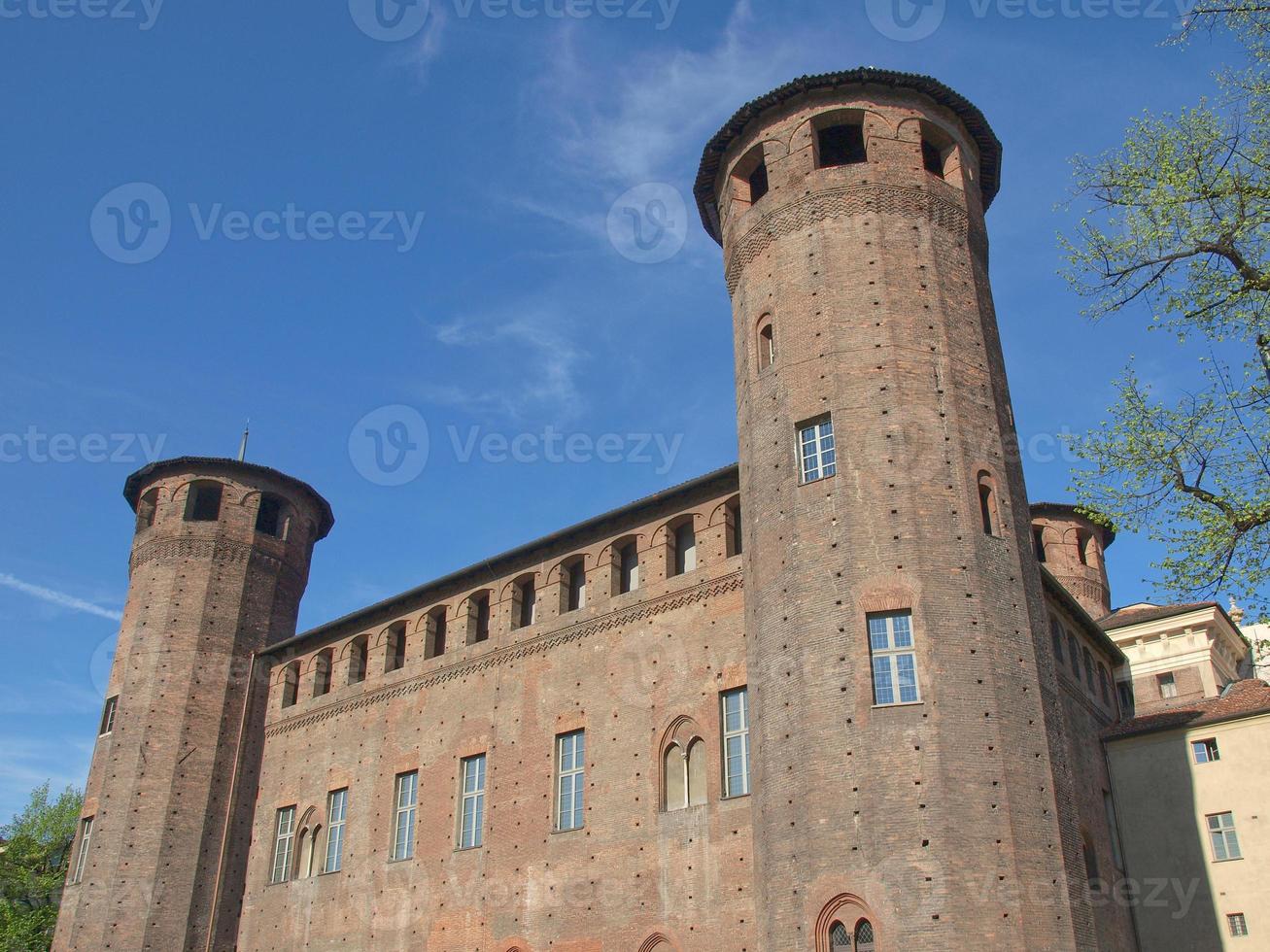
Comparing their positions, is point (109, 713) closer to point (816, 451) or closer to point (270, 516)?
point (270, 516)

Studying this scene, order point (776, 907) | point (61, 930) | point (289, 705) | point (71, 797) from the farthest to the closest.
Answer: point (71, 797) → point (289, 705) → point (61, 930) → point (776, 907)

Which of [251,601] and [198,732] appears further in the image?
[251,601]

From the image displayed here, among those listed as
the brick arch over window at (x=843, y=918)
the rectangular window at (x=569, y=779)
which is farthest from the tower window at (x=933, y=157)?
the brick arch over window at (x=843, y=918)

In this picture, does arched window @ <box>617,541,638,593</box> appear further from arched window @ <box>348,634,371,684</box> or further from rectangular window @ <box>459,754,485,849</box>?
arched window @ <box>348,634,371,684</box>

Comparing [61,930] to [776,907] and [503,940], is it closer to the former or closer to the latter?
[503,940]

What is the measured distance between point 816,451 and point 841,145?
6413mm

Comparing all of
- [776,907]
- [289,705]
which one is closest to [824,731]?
[776,907]

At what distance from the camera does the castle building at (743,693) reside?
14758 mm

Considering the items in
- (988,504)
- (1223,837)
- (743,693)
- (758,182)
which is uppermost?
(758,182)

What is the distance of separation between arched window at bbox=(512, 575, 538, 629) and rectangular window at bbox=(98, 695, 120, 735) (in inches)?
452

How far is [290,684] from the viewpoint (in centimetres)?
2828

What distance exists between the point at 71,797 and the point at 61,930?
1423 centimetres

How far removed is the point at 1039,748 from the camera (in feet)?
49.4

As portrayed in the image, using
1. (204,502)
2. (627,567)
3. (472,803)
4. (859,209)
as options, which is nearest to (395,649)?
(472,803)
